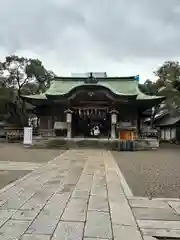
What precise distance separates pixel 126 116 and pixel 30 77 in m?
18.5

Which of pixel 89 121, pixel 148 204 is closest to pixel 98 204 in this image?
pixel 148 204

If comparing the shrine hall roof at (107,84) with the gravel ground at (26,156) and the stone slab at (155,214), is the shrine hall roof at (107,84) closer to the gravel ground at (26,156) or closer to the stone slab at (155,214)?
the gravel ground at (26,156)

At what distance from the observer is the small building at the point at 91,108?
86.8 feet

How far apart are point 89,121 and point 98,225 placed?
27.7 meters

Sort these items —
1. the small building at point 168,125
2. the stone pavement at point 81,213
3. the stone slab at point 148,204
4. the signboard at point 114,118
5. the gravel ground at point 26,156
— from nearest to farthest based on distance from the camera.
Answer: the stone pavement at point 81,213
the stone slab at point 148,204
the gravel ground at point 26,156
the signboard at point 114,118
the small building at point 168,125

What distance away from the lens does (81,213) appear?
15.6 ft

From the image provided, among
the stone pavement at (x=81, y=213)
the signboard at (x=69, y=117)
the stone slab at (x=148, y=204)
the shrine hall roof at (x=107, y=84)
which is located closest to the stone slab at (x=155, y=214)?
the stone pavement at (x=81, y=213)

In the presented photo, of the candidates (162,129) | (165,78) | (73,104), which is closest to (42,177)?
(73,104)

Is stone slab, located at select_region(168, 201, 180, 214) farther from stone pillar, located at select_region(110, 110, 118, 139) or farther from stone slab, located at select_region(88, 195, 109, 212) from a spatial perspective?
stone pillar, located at select_region(110, 110, 118, 139)

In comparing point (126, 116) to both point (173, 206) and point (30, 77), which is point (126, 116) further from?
point (173, 206)

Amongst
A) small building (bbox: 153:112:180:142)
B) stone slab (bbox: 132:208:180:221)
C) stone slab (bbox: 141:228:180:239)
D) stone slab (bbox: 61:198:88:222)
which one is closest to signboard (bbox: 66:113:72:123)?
small building (bbox: 153:112:180:142)

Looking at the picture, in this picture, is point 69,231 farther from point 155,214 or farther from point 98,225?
point 155,214

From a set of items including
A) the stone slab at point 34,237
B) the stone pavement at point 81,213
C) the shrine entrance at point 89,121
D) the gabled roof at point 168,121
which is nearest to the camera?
the stone slab at point 34,237

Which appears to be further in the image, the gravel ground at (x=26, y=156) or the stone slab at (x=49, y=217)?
the gravel ground at (x=26, y=156)
